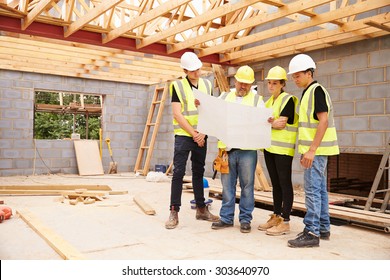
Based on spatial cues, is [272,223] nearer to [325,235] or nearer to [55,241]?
[325,235]

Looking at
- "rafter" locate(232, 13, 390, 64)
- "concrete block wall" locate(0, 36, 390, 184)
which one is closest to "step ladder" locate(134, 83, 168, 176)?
"concrete block wall" locate(0, 36, 390, 184)

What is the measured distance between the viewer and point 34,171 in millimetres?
8750

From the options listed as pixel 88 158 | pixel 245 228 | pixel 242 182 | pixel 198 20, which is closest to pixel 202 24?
pixel 198 20

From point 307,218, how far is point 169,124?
697 centimetres

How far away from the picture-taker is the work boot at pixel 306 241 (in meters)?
2.86

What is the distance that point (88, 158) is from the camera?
9.26m

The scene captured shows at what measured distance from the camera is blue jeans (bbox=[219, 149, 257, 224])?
3.33m

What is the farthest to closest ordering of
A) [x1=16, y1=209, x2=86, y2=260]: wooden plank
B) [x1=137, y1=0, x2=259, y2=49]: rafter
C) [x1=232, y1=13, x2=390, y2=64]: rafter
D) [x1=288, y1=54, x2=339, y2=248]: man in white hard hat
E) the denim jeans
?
1. [x1=232, y1=13, x2=390, y2=64]: rafter
2. [x1=137, y1=0, x2=259, y2=49]: rafter
3. the denim jeans
4. [x1=288, y1=54, x2=339, y2=248]: man in white hard hat
5. [x1=16, y1=209, x2=86, y2=260]: wooden plank

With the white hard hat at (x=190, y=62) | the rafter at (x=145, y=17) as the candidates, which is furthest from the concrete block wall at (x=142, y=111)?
the white hard hat at (x=190, y=62)

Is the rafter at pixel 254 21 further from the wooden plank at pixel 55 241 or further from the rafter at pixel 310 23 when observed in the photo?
the wooden plank at pixel 55 241

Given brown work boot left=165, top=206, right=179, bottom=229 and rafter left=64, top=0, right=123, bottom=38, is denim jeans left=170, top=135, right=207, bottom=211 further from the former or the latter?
rafter left=64, top=0, right=123, bottom=38

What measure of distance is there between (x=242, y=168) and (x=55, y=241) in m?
1.55
